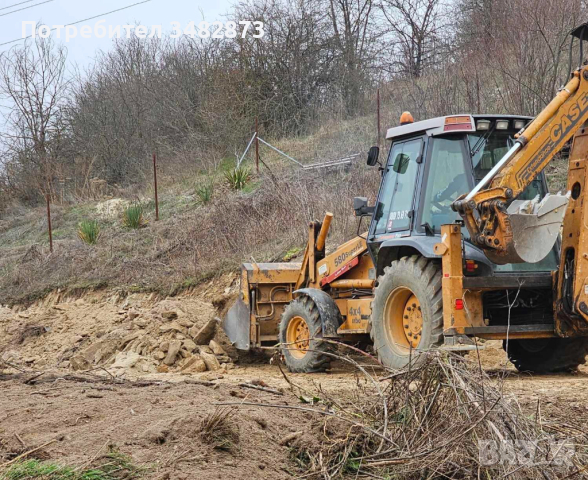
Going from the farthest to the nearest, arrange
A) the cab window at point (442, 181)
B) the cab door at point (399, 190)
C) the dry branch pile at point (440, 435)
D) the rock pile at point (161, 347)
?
1. the rock pile at point (161, 347)
2. the cab door at point (399, 190)
3. the cab window at point (442, 181)
4. the dry branch pile at point (440, 435)

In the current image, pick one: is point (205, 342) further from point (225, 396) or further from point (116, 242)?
point (116, 242)

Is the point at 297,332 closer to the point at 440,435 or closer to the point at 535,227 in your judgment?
the point at 535,227

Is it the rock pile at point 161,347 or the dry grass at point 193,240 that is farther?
the dry grass at point 193,240

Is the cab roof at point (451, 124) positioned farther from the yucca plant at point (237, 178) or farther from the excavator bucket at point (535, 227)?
the yucca plant at point (237, 178)

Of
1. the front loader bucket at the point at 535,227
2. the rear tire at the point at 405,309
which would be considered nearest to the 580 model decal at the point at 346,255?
Result: the rear tire at the point at 405,309

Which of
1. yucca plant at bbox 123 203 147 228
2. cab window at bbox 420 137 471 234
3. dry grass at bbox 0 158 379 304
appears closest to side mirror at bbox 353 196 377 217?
cab window at bbox 420 137 471 234

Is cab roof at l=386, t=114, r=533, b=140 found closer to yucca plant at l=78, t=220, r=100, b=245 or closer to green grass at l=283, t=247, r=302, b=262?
green grass at l=283, t=247, r=302, b=262

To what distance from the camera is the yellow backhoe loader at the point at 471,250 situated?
22.8 feet

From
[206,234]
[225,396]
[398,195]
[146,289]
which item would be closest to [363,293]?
[398,195]

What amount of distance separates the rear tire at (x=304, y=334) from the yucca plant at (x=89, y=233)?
11.8 m

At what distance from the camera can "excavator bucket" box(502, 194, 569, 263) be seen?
6.83 metres

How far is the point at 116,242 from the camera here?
2003 centimetres

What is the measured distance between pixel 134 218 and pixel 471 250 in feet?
48.0

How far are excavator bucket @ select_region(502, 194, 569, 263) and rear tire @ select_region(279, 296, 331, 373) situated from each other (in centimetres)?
281
